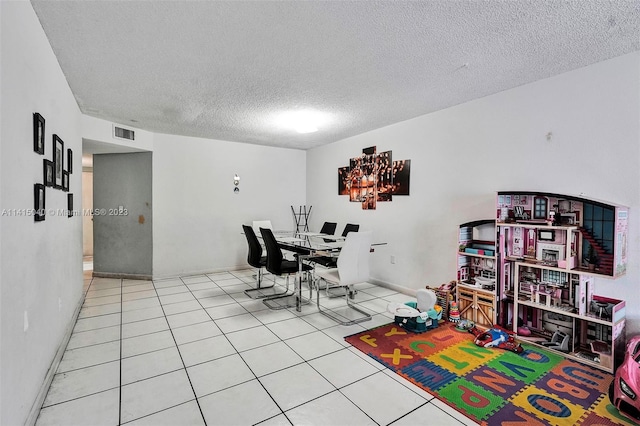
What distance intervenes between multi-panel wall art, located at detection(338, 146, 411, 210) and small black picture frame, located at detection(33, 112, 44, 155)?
4.04 metres

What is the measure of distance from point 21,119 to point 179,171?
383cm

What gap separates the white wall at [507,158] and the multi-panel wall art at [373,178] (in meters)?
0.12

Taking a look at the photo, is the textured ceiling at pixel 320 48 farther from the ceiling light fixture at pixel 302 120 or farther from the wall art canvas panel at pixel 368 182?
the wall art canvas panel at pixel 368 182

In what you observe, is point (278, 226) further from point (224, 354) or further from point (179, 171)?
point (224, 354)

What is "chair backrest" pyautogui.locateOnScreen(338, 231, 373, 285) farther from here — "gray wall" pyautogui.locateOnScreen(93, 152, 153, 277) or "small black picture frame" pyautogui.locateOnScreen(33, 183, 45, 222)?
"gray wall" pyautogui.locateOnScreen(93, 152, 153, 277)

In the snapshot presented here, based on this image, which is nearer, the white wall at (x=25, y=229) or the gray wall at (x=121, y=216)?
the white wall at (x=25, y=229)

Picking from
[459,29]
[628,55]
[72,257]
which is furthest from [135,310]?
→ [628,55]

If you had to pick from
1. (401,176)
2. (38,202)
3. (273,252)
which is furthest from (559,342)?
(38,202)

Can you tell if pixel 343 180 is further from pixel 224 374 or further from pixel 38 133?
pixel 38 133

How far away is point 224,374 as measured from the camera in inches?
93.7

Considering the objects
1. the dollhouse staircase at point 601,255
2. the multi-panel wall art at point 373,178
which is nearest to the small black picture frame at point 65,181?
the multi-panel wall art at point 373,178

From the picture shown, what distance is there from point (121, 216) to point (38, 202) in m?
3.83

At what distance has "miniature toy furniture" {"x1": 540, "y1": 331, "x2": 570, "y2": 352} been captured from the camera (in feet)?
8.91

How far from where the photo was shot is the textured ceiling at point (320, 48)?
1.97 meters
